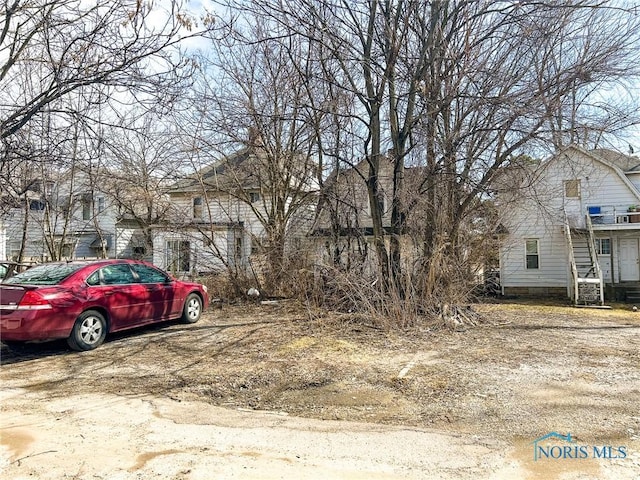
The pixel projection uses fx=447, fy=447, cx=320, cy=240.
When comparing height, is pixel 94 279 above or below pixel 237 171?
below

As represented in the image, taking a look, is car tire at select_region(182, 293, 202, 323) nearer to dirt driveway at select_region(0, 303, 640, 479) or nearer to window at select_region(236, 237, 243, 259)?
dirt driveway at select_region(0, 303, 640, 479)

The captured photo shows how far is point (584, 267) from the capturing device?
747 inches

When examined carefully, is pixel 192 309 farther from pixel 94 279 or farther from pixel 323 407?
pixel 323 407

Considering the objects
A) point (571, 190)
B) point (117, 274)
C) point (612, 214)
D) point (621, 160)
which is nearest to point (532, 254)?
point (571, 190)

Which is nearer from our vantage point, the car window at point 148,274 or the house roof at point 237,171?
the car window at point 148,274

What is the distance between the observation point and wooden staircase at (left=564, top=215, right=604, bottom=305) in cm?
1644

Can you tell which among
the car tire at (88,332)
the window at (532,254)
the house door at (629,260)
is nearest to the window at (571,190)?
the window at (532,254)

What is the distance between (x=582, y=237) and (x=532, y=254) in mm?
2077

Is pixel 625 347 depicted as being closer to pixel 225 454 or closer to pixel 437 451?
pixel 437 451

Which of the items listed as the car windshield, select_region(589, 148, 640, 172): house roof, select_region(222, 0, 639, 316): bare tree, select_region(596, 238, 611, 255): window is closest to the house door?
select_region(596, 238, 611, 255): window

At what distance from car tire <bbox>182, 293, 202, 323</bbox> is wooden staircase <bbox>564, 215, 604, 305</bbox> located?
43.7ft

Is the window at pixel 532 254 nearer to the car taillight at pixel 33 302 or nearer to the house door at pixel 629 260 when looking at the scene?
the house door at pixel 629 260

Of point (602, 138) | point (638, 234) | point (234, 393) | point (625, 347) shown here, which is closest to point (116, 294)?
point (234, 393)

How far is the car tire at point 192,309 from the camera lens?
9.91 meters
